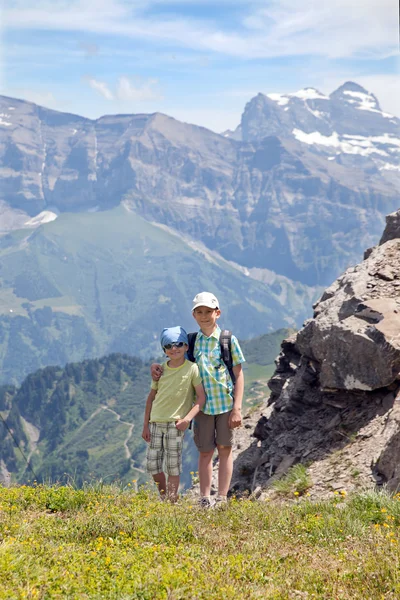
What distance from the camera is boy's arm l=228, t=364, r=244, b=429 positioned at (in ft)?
36.4

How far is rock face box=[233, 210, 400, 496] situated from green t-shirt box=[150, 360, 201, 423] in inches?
129

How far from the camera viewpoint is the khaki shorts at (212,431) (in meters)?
11.4

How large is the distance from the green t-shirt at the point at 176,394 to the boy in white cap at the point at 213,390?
240 mm

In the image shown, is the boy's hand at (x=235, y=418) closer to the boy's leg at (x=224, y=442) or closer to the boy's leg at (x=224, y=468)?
the boy's leg at (x=224, y=442)

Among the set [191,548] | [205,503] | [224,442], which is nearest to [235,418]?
[224,442]

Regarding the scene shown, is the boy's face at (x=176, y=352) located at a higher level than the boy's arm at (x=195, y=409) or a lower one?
higher

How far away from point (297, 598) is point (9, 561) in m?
A: 3.00

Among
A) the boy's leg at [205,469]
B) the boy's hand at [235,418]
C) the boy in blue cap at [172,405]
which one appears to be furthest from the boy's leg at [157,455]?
the boy's hand at [235,418]

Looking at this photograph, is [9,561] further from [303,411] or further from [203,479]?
Result: [303,411]

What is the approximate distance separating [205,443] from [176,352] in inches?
71.0

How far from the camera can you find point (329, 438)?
48.0 feet

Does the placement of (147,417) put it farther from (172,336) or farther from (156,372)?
(172,336)

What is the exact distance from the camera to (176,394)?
11.1 meters

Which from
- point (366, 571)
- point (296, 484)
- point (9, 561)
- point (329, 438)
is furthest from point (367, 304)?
point (9, 561)
